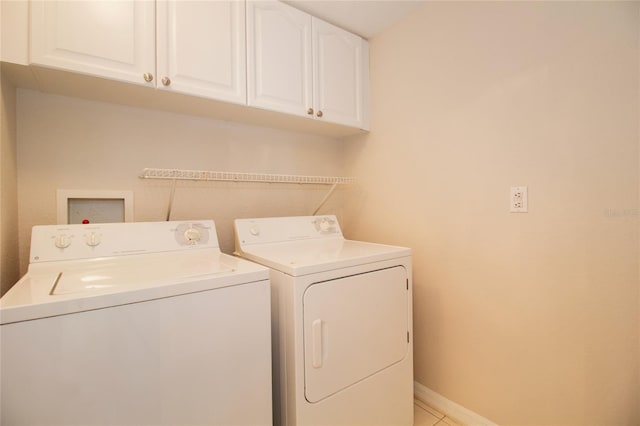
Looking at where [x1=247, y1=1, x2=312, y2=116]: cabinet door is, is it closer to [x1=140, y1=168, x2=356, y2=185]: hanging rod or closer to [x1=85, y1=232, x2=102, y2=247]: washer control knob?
[x1=140, y1=168, x2=356, y2=185]: hanging rod

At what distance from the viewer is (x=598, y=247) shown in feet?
3.96

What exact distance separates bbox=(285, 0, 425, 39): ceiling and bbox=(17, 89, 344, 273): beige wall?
2.59 feet

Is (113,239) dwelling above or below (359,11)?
below

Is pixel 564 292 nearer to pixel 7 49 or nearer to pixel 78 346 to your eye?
pixel 78 346

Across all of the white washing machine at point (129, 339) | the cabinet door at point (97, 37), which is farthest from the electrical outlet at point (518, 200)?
the cabinet door at point (97, 37)

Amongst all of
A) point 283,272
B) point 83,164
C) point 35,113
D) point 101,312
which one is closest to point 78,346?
point 101,312

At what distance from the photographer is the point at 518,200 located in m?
1.42

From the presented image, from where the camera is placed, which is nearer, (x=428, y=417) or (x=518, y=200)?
(x=518, y=200)

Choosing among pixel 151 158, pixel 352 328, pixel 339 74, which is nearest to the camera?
pixel 352 328

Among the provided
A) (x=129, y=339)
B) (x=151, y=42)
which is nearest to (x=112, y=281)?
(x=129, y=339)

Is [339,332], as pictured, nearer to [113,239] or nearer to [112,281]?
[112,281]

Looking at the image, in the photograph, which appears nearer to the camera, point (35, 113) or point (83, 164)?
point (35, 113)

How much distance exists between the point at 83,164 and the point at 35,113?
0.29 metres

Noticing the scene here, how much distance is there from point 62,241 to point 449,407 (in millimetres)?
2206
